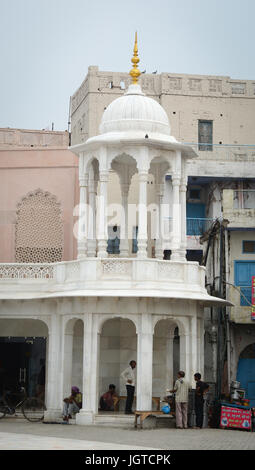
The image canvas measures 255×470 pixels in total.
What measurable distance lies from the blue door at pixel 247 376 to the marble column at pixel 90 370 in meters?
9.74

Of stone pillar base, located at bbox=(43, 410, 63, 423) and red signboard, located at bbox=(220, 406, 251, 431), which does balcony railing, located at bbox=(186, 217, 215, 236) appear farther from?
red signboard, located at bbox=(220, 406, 251, 431)

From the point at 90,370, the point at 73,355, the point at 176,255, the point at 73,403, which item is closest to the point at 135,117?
the point at 176,255

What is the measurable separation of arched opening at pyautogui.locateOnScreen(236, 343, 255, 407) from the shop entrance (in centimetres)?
698

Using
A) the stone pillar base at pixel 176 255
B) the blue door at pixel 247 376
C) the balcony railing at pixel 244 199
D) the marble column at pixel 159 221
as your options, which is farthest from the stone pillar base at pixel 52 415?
the balcony railing at pixel 244 199

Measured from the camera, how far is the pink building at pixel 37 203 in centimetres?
3712

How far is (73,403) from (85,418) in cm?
103

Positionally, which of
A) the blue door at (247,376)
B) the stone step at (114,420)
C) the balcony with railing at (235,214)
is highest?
the balcony with railing at (235,214)

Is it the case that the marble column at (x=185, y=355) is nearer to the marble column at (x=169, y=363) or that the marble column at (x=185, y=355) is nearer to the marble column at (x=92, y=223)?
the marble column at (x=169, y=363)

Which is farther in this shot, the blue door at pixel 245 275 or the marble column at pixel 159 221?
the blue door at pixel 245 275

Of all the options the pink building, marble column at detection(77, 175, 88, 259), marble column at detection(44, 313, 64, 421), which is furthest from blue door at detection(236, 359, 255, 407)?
marble column at detection(44, 313, 64, 421)

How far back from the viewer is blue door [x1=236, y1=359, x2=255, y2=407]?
112 feet
